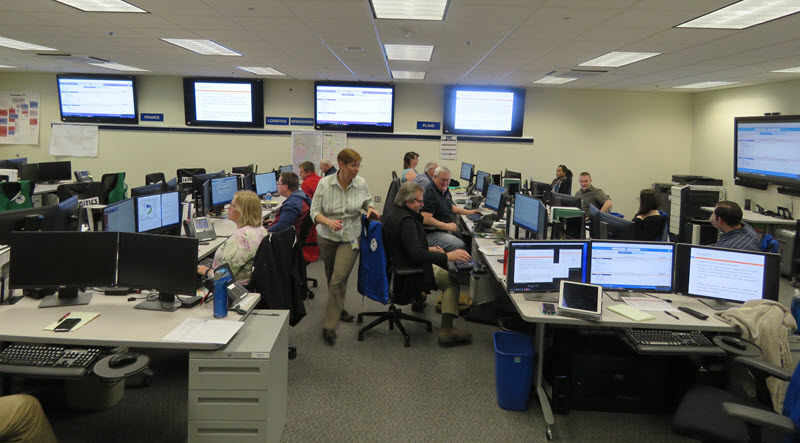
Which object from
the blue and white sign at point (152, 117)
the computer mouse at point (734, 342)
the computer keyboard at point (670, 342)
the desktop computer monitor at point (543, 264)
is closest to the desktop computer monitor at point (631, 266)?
the desktop computer monitor at point (543, 264)

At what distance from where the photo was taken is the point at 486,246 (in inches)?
167

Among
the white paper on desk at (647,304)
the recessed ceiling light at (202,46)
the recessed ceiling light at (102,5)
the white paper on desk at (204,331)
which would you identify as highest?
the recessed ceiling light at (202,46)

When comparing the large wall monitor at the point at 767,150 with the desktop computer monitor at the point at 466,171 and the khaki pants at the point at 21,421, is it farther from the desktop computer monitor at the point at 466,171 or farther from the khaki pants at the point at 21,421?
the khaki pants at the point at 21,421

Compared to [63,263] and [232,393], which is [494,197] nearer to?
[232,393]

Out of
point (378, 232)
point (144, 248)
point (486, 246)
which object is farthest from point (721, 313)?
point (144, 248)

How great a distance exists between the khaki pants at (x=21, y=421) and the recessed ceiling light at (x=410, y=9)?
10.4 feet

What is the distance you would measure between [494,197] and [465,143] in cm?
320

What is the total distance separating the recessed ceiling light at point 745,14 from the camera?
10.9ft

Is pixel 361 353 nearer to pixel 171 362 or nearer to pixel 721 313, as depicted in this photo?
pixel 171 362

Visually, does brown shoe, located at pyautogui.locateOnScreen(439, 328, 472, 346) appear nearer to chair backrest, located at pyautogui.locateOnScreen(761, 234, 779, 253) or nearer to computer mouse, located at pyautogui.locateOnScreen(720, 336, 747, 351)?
computer mouse, located at pyautogui.locateOnScreen(720, 336, 747, 351)

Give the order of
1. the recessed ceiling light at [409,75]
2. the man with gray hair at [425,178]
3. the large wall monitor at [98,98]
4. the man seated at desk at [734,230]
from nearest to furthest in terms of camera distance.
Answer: the man seated at desk at [734,230], the man with gray hair at [425,178], the recessed ceiling light at [409,75], the large wall monitor at [98,98]

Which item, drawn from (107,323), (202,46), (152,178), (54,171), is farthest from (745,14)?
(54,171)

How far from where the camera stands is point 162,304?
8.38 feet

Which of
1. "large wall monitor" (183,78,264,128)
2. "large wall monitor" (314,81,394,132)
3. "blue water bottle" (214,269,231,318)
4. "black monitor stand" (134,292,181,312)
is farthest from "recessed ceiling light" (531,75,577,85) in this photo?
"black monitor stand" (134,292,181,312)
